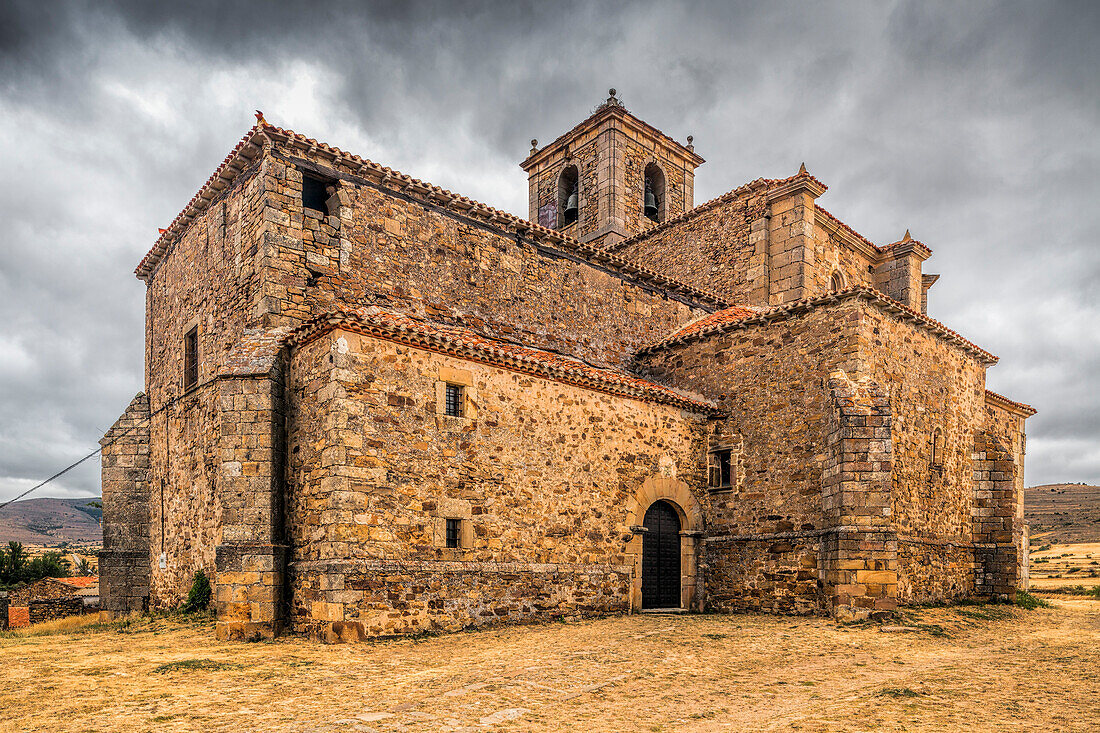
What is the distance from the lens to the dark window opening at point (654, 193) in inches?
1002

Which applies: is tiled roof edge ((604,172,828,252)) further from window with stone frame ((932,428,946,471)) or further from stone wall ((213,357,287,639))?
stone wall ((213,357,287,639))

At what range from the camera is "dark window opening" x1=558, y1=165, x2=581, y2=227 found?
83.9ft

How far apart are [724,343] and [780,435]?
2.53 meters

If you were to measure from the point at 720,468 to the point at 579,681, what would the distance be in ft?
27.2

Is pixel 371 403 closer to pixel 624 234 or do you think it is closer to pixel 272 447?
pixel 272 447

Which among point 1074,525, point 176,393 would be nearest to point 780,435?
point 176,393

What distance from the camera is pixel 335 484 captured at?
31.7ft

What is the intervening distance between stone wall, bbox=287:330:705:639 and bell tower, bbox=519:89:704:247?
12475 mm

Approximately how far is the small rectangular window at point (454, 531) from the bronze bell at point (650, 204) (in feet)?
57.2

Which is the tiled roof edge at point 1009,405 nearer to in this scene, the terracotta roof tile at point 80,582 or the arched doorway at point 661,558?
the arched doorway at point 661,558

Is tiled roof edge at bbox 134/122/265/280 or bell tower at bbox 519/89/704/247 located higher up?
bell tower at bbox 519/89/704/247

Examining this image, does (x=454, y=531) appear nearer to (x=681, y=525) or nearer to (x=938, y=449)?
(x=681, y=525)

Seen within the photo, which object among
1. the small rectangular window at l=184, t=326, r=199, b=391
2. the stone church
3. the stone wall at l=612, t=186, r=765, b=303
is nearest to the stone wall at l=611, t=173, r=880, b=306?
the stone wall at l=612, t=186, r=765, b=303

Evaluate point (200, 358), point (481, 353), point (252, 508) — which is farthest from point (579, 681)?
point (200, 358)
